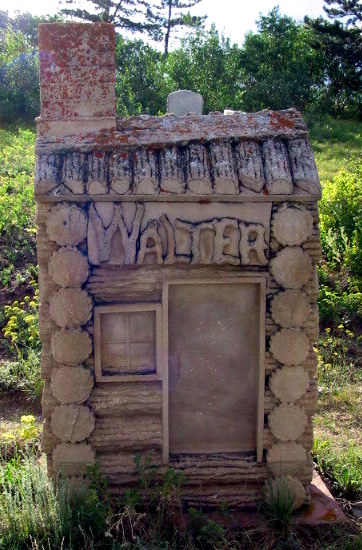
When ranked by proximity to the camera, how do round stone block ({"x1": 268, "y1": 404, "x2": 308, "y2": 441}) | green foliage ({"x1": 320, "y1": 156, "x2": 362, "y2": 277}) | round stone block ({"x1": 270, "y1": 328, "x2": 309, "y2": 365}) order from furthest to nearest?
green foliage ({"x1": 320, "y1": 156, "x2": 362, "y2": 277}), round stone block ({"x1": 268, "y1": 404, "x2": 308, "y2": 441}), round stone block ({"x1": 270, "y1": 328, "x2": 309, "y2": 365})

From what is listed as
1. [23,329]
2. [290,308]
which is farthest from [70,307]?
[23,329]

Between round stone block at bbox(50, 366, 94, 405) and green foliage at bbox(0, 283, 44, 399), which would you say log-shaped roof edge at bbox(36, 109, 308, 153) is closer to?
round stone block at bbox(50, 366, 94, 405)

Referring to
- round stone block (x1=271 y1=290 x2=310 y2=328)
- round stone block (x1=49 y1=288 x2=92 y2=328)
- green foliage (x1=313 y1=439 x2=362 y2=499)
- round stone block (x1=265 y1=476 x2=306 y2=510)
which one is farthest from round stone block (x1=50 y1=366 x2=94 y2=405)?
green foliage (x1=313 y1=439 x2=362 y2=499)

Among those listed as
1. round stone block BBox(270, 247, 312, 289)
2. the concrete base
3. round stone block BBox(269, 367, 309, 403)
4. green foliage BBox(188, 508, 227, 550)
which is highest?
round stone block BBox(270, 247, 312, 289)

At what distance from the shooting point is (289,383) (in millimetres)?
4430

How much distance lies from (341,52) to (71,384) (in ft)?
77.0

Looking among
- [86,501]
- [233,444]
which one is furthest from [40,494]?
[233,444]

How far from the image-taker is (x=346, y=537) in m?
4.35

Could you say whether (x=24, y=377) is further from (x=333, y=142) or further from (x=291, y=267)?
(x=333, y=142)

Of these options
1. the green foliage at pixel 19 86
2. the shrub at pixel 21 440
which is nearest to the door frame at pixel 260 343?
the shrub at pixel 21 440

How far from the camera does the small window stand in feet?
14.3

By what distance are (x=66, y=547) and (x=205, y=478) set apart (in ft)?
3.59

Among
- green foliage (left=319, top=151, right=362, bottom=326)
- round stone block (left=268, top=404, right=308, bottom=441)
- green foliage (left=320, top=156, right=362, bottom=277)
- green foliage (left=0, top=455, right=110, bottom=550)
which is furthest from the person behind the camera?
green foliage (left=320, top=156, right=362, bottom=277)

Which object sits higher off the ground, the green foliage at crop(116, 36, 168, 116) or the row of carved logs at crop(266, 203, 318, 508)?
the green foliage at crop(116, 36, 168, 116)
